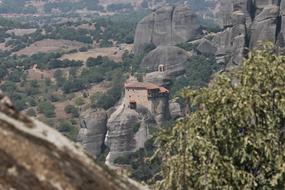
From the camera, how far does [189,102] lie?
43.0 ft

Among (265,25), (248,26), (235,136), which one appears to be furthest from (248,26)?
(235,136)

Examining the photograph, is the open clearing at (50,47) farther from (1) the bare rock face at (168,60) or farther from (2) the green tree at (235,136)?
(2) the green tree at (235,136)

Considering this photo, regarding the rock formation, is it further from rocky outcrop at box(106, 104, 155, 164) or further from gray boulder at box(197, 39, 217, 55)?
gray boulder at box(197, 39, 217, 55)

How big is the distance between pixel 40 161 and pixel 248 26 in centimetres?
10133

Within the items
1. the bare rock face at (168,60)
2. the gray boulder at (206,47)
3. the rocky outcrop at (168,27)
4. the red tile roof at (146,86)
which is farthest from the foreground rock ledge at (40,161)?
the rocky outcrop at (168,27)

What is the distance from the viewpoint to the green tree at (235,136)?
37.8ft

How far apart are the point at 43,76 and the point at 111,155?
250ft

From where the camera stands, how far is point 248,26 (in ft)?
345

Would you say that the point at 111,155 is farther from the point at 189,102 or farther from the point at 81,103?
the point at 189,102

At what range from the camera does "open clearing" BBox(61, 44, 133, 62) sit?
16712 centimetres

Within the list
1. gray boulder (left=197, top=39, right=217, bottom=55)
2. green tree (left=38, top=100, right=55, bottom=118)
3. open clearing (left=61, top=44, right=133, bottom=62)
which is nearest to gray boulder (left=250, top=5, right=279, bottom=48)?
gray boulder (left=197, top=39, right=217, bottom=55)

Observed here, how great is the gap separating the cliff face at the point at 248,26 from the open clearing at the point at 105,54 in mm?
53767

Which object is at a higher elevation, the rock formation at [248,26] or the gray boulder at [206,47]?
the rock formation at [248,26]

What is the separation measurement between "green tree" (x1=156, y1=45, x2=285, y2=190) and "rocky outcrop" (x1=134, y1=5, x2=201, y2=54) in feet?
431
